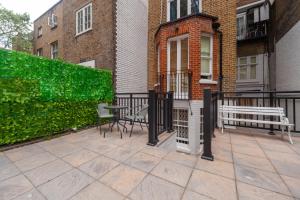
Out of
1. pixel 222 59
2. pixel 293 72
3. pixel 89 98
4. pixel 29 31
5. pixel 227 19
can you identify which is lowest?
pixel 89 98

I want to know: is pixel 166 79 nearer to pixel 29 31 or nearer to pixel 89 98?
pixel 89 98

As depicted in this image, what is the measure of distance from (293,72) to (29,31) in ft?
81.1

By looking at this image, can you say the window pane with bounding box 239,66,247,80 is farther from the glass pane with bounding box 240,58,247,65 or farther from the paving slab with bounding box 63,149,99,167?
the paving slab with bounding box 63,149,99,167

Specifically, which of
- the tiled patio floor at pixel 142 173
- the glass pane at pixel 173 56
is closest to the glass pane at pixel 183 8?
the glass pane at pixel 173 56

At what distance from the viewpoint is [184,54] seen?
834cm

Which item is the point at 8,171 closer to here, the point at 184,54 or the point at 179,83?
the point at 179,83

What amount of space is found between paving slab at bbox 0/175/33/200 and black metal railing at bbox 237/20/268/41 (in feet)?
49.4

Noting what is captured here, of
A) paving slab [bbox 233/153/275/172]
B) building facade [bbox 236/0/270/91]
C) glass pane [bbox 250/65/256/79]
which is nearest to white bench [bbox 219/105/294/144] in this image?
paving slab [bbox 233/153/275/172]

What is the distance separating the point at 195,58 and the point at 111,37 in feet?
13.8

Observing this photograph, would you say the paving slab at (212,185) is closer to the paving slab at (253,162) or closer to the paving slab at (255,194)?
the paving slab at (255,194)

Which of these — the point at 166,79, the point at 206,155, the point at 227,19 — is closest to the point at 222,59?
the point at 227,19

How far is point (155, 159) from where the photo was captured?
3.39 m

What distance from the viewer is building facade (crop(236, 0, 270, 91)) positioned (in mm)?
12289

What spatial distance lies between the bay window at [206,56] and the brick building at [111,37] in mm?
3633
